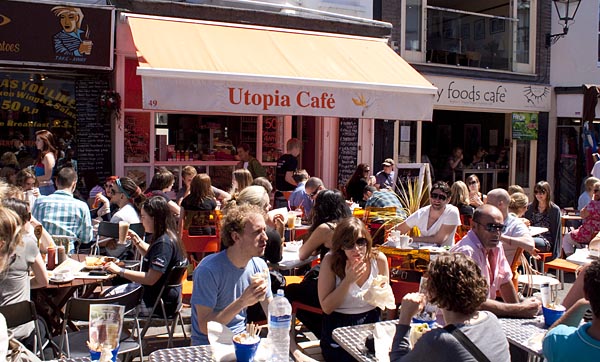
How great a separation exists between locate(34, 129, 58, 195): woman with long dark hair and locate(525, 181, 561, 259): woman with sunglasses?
6.47 metres

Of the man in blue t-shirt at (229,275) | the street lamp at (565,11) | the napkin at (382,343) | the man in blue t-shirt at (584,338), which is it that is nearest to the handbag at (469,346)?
the man in blue t-shirt at (584,338)

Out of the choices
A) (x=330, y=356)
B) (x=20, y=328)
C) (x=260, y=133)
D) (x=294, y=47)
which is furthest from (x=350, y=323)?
(x=260, y=133)

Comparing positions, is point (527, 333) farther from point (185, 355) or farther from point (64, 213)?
point (64, 213)

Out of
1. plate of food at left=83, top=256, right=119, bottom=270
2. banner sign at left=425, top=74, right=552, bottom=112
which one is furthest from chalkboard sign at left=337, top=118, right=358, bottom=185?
plate of food at left=83, top=256, right=119, bottom=270

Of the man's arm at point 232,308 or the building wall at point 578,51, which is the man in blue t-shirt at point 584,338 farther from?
the building wall at point 578,51

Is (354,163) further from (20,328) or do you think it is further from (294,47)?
(20,328)

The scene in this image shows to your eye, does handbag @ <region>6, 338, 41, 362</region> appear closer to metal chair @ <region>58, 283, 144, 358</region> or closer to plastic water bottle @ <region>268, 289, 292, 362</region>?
metal chair @ <region>58, 283, 144, 358</region>

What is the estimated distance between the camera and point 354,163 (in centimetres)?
1161

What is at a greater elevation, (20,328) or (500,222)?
(500,222)

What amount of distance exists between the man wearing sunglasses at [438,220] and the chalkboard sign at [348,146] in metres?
5.17

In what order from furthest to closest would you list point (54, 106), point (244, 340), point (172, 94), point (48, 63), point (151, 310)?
point (54, 106)
point (48, 63)
point (172, 94)
point (151, 310)
point (244, 340)

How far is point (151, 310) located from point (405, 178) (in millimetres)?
7218

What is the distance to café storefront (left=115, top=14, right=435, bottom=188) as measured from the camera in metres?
7.84

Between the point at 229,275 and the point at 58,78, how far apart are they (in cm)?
687
